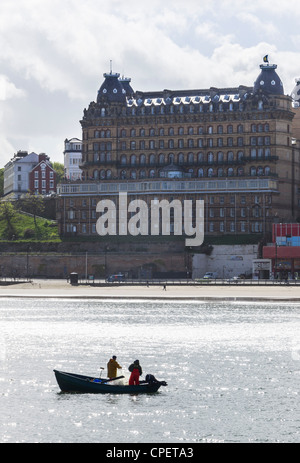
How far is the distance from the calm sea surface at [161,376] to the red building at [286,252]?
41.9m

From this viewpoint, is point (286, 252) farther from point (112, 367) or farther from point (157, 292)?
point (112, 367)

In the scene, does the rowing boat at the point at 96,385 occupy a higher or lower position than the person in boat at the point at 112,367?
lower

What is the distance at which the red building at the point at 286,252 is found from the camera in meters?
179

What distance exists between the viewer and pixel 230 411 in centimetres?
6900

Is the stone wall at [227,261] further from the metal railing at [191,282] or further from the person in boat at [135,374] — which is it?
the person in boat at [135,374]

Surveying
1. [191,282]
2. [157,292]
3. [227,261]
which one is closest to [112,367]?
[157,292]

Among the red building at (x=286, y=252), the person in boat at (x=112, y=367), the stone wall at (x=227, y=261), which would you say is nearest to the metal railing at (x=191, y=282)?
the stone wall at (x=227, y=261)

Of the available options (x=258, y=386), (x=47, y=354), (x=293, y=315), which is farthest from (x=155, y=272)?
(x=258, y=386)

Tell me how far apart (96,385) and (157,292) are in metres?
87.2

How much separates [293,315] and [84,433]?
77.3 m

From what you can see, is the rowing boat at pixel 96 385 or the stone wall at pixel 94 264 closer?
the rowing boat at pixel 96 385

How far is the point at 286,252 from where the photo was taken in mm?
179500

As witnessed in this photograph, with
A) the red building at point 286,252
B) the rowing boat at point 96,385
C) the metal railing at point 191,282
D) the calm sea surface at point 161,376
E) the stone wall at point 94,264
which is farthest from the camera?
the stone wall at point 94,264

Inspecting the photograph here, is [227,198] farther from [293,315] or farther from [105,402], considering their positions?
[105,402]
